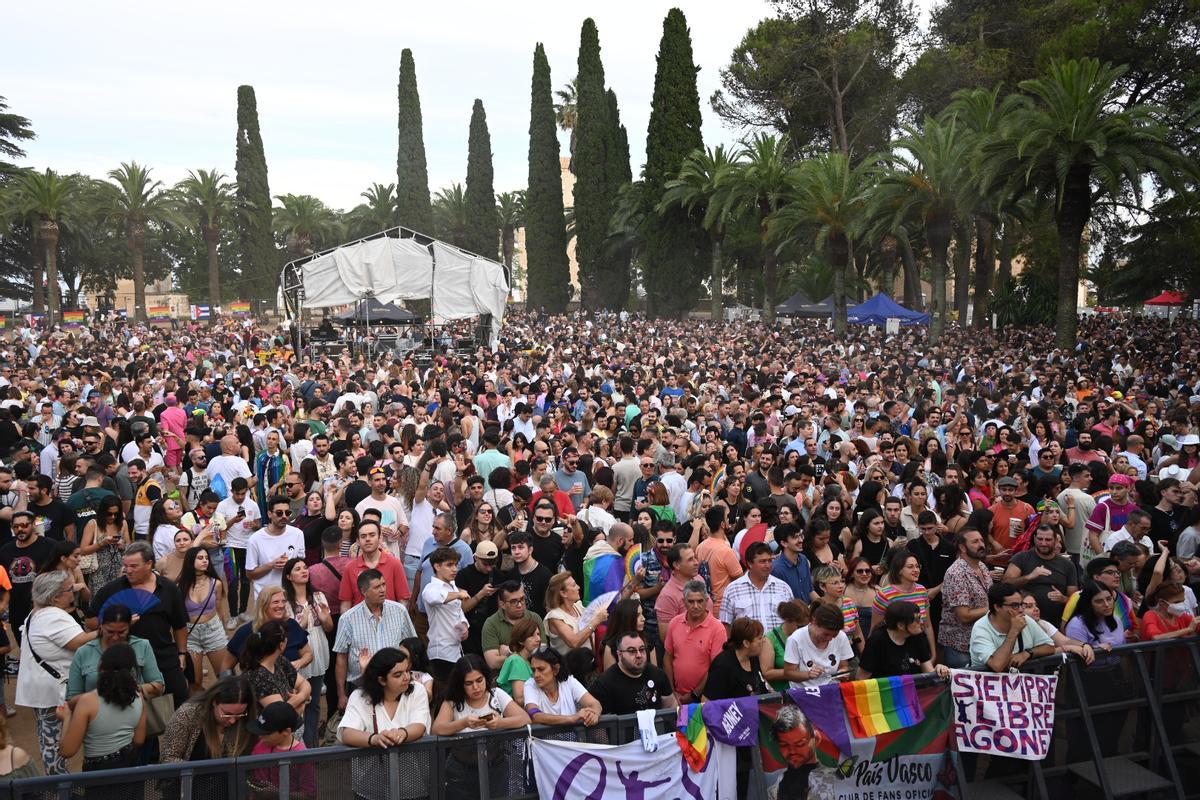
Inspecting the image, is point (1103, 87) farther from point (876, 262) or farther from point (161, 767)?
point (876, 262)

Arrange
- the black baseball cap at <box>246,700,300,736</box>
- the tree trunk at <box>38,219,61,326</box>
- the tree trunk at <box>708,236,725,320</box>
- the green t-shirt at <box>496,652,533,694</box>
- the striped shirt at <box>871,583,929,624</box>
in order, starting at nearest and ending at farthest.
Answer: the black baseball cap at <box>246,700,300,736</box>, the green t-shirt at <box>496,652,533,694</box>, the striped shirt at <box>871,583,929,624</box>, the tree trunk at <box>38,219,61,326</box>, the tree trunk at <box>708,236,725,320</box>

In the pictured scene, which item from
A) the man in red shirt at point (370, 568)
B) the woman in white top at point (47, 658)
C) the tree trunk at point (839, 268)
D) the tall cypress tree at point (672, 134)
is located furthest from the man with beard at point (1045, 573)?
the tall cypress tree at point (672, 134)

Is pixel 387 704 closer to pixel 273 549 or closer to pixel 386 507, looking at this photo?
pixel 273 549

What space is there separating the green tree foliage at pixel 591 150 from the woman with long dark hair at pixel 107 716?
4948 centimetres

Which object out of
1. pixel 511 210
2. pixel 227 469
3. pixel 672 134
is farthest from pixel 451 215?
pixel 227 469

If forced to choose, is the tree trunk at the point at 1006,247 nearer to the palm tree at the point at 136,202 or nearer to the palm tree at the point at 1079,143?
the palm tree at the point at 1079,143

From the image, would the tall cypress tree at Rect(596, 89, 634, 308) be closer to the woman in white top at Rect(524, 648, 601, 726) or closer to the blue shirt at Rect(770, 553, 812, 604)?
the blue shirt at Rect(770, 553, 812, 604)

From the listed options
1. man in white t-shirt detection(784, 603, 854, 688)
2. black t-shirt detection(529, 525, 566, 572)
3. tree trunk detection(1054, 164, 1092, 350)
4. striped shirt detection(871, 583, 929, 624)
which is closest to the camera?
man in white t-shirt detection(784, 603, 854, 688)

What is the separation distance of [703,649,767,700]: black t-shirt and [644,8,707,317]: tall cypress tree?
41257 millimetres

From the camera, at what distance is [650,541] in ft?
23.0

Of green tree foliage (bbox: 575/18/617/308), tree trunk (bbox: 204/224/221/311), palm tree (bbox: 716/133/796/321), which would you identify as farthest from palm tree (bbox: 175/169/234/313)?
palm tree (bbox: 716/133/796/321)

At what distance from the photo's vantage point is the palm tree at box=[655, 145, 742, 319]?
4041 centimetres

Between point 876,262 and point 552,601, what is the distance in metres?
47.7

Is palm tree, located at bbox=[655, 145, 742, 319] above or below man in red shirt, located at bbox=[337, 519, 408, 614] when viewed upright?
above
